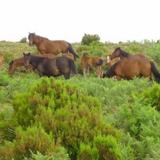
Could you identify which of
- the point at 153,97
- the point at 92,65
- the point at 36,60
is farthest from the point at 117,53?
the point at 153,97

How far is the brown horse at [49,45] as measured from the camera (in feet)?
60.8

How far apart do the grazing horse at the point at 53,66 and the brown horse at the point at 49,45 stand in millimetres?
2629

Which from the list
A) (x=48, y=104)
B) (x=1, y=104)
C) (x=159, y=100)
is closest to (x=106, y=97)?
(x=159, y=100)

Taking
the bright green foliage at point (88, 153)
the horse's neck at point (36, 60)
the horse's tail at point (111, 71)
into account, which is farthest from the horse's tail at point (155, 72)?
the bright green foliage at point (88, 153)

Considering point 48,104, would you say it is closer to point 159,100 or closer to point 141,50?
point 159,100

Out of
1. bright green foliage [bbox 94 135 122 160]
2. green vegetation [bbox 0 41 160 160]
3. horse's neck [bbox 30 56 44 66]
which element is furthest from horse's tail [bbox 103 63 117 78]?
bright green foliage [bbox 94 135 122 160]

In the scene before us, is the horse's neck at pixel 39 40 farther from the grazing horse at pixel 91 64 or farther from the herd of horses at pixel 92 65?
the grazing horse at pixel 91 64

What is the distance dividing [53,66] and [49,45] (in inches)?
126

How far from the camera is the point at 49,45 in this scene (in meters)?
18.6

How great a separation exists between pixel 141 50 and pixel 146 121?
11.6 metres

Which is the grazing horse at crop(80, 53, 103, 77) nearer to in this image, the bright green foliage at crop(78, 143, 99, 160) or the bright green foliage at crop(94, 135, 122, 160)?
the bright green foliage at crop(94, 135, 122, 160)

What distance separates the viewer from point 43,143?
7484mm

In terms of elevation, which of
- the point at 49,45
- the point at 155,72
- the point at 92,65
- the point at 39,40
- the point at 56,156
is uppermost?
the point at 39,40

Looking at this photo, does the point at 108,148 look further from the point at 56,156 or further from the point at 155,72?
the point at 155,72
